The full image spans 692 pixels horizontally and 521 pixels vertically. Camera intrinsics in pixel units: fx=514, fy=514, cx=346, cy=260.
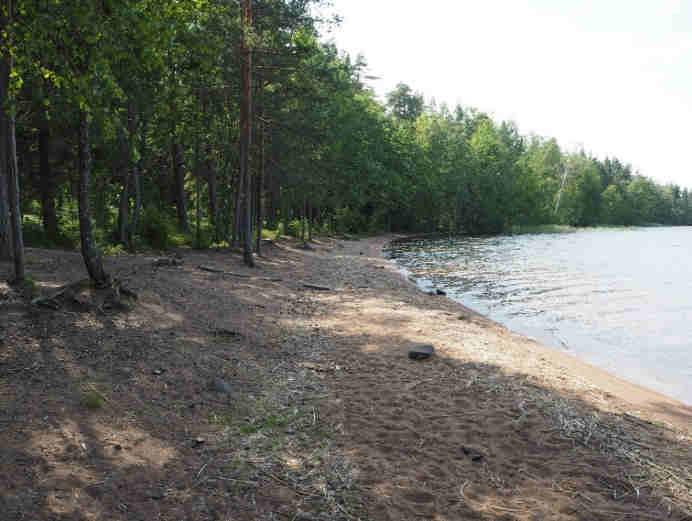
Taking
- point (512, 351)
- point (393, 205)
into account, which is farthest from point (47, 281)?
point (393, 205)

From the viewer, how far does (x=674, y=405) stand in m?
8.79

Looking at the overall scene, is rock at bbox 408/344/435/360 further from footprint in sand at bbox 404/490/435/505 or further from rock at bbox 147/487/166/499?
rock at bbox 147/487/166/499

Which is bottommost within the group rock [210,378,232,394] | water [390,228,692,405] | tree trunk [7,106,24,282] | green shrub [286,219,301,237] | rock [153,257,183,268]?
water [390,228,692,405]

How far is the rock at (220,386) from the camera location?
707 centimetres

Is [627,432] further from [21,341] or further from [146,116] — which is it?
[146,116]

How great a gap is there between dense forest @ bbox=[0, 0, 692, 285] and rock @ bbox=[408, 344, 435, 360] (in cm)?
566

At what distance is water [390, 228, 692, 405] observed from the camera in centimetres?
1239

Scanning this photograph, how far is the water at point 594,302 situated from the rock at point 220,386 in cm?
835

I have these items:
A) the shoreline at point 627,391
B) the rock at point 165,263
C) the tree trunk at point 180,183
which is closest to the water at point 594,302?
the shoreline at point 627,391

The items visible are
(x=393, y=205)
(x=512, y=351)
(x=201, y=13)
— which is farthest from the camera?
(x=393, y=205)

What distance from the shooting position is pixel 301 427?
630 cm

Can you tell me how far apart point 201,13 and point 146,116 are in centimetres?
1120

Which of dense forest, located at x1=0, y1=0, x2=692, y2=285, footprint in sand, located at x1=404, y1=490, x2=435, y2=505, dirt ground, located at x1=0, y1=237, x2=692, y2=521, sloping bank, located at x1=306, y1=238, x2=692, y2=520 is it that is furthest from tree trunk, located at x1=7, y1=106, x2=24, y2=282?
footprint in sand, located at x1=404, y1=490, x2=435, y2=505

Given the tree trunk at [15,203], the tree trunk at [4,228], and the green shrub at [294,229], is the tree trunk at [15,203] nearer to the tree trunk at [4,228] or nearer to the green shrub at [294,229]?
the tree trunk at [4,228]
